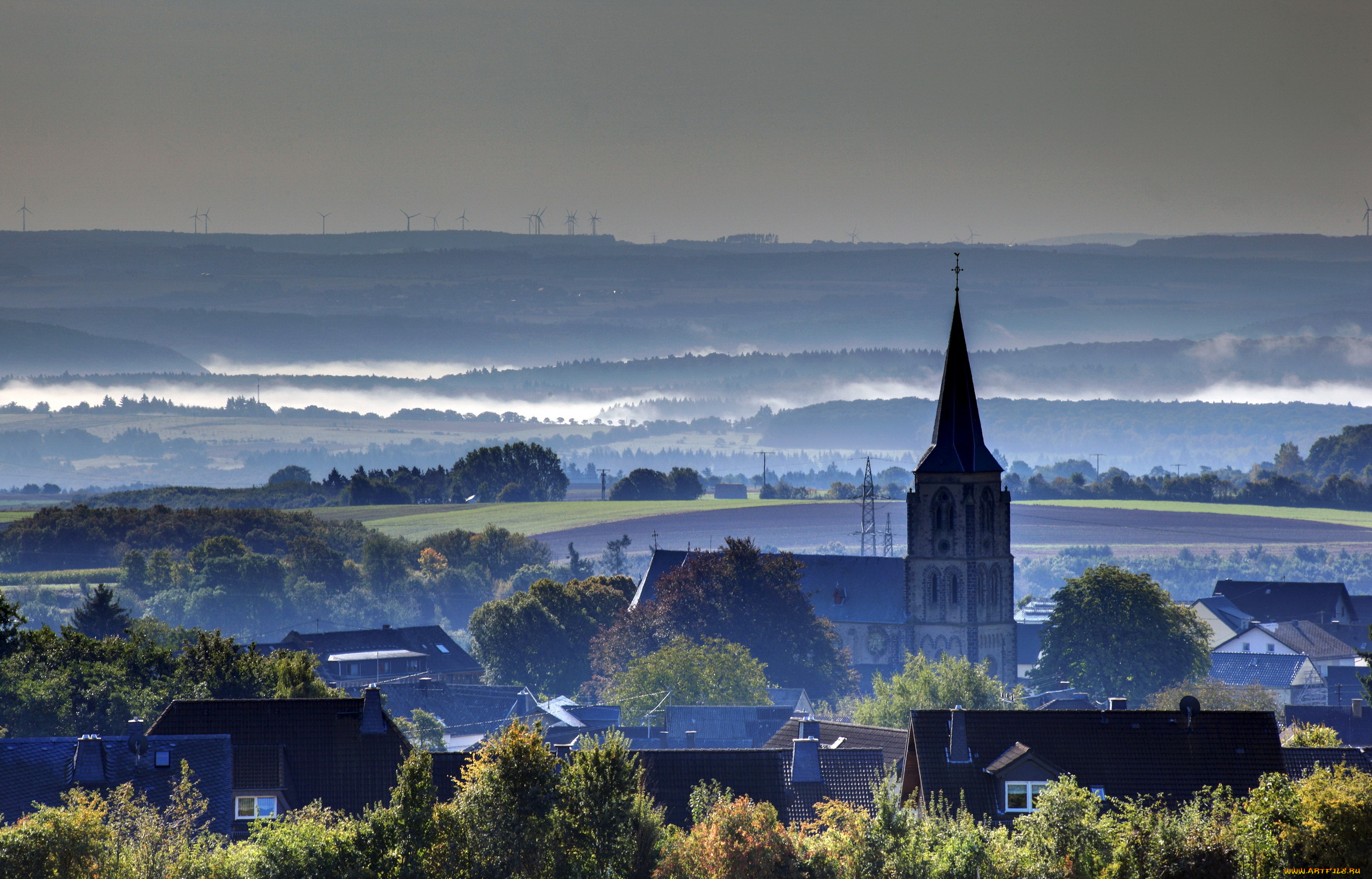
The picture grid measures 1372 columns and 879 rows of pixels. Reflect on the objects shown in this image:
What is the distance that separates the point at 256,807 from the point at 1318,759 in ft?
95.2

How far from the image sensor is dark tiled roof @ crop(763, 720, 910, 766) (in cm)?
6550

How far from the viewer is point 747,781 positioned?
5656 cm

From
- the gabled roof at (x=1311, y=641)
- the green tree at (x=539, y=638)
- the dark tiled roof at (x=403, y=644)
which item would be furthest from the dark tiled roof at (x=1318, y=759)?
the green tree at (x=539, y=638)

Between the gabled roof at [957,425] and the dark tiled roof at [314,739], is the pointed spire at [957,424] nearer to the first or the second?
the gabled roof at [957,425]

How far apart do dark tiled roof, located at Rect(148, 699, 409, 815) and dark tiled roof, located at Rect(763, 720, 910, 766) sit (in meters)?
14.8

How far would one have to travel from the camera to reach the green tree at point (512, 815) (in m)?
43.7

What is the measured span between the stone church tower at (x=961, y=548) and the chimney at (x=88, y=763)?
266 ft

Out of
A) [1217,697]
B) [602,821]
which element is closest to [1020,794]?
[602,821]

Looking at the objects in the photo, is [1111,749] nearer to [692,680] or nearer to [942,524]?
[692,680]

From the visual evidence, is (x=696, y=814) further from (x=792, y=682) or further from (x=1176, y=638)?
(x=792, y=682)

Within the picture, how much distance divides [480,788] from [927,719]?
16.4m

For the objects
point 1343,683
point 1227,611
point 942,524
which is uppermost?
point 942,524

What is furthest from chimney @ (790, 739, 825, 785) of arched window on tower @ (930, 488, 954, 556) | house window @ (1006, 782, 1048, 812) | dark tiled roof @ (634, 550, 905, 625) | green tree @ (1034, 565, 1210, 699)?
dark tiled roof @ (634, 550, 905, 625)

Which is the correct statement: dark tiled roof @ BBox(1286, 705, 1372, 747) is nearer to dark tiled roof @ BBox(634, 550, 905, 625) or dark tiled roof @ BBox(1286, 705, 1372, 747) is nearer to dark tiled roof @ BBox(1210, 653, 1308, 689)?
dark tiled roof @ BBox(1210, 653, 1308, 689)
